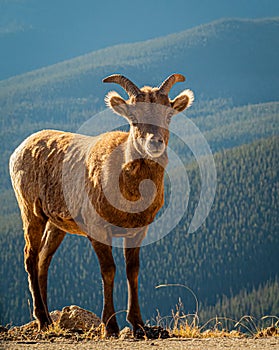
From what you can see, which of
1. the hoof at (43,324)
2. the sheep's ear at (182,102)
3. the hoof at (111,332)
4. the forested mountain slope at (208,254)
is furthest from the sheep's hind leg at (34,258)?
the forested mountain slope at (208,254)

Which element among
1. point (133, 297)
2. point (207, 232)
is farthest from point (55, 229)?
point (207, 232)

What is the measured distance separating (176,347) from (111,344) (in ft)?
3.01

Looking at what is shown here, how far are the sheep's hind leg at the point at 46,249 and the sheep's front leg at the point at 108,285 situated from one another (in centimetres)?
224

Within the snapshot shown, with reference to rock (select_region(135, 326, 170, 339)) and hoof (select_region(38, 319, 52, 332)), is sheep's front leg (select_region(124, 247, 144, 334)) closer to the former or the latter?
rock (select_region(135, 326, 170, 339))

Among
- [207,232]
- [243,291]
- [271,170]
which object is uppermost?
[271,170]

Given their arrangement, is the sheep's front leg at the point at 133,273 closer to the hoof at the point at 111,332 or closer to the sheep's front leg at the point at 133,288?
the sheep's front leg at the point at 133,288

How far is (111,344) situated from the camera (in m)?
9.91

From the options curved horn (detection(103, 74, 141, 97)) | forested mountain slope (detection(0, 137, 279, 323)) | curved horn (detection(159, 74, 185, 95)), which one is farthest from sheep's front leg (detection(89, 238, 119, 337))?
forested mountain slope (detection(0, 137, 279, 323))

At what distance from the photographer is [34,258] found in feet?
40.3

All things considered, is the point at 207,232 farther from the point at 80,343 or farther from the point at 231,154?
the point at 80,343

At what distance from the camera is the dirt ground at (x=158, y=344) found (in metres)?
9.54

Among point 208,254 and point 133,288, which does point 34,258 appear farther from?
point 208,254

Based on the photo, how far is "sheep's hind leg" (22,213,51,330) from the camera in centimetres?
1212

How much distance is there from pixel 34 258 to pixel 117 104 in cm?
306
